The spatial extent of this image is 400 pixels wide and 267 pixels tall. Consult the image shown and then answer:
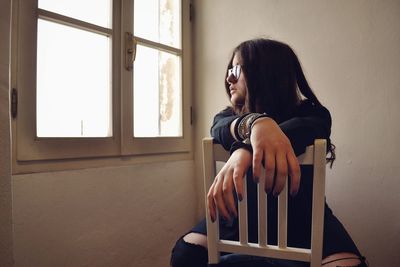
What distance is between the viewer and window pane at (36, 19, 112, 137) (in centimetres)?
122

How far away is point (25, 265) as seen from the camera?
1119mm

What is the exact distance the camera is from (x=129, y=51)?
1487 mm

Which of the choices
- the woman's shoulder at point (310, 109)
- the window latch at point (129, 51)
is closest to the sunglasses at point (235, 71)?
the woman's shoulder at point (310, 109)

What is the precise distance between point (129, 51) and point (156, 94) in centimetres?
30

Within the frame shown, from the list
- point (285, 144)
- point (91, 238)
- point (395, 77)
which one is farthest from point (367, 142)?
point (91, 238)

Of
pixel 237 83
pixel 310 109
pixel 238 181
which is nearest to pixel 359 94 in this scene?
pixel 310 109

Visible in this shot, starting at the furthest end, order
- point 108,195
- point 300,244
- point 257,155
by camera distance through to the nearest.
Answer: point 108,195 < point 300,244 < point 257,155

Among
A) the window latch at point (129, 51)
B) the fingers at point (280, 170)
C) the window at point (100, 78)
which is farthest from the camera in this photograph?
the window latch at point (129, 51)

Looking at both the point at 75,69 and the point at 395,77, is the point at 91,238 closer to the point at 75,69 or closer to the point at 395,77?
the point at 75,69

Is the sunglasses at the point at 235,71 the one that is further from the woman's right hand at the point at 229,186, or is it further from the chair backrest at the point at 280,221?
the woman's right hand at the point at 229,186

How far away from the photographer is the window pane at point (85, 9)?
1.25 m

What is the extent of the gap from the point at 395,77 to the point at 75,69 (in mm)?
1336

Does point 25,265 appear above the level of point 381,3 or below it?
below

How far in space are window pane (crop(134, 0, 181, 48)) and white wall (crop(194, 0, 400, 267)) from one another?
55cm
